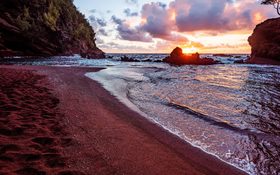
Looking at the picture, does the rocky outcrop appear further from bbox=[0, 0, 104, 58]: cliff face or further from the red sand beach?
the red sand beach

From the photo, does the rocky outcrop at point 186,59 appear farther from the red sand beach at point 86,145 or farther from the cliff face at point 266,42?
the red sand beach at point 86,145

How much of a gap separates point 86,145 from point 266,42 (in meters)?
50.1

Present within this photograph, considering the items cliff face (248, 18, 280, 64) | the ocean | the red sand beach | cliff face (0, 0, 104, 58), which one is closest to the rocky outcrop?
cliff face (248, 18, 280, 64)

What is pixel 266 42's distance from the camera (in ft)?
152

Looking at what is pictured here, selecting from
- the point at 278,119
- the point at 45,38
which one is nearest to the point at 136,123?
the point at 278,119

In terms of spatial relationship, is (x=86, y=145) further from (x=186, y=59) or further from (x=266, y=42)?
(x=266, y=42)

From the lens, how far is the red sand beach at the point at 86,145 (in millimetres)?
3832

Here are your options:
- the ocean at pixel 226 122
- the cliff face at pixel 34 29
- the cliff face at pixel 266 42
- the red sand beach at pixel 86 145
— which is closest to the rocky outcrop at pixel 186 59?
the cliff face at pixel 266 42

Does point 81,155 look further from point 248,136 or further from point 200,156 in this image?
point 248,136

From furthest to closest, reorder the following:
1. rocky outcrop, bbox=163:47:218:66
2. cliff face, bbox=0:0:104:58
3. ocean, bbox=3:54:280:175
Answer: cliff face, bbox=0:0:104:58 < rocky outcrop, bbox=163:47:218:66 < ocean, bbox=3:54:280:175

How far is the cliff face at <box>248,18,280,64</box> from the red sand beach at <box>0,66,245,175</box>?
149 ft

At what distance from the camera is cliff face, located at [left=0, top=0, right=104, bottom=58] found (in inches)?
1922

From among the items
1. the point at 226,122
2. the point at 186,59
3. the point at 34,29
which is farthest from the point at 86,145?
the point at 34,29

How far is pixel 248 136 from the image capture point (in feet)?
20.9
